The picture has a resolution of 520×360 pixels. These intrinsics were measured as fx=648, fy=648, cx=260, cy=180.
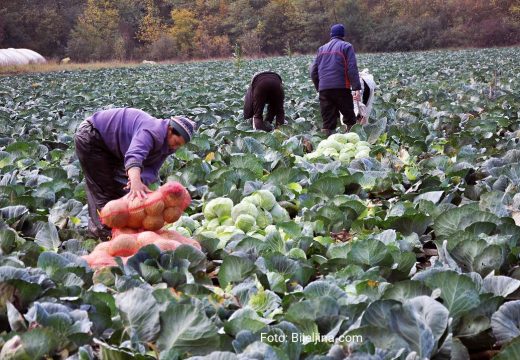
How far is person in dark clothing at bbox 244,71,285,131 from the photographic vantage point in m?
8.76

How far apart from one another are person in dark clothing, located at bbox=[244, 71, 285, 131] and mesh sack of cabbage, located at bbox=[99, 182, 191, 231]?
5.07 metres

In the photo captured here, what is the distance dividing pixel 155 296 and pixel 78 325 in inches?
14.0

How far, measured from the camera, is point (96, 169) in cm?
471

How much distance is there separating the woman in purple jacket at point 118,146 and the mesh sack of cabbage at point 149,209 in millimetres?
141

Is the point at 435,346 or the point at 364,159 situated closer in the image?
the point at 435,346

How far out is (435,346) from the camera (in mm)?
2336

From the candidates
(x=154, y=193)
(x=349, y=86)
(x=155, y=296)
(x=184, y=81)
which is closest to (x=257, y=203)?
(x=154, y=193)

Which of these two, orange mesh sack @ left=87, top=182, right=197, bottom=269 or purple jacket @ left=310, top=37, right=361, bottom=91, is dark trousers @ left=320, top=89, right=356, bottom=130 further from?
orange mesh sack @ left=87, top=182, right=197, bottom=269

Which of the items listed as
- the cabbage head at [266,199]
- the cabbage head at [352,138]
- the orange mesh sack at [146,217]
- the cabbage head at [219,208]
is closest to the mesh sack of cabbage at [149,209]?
the orange mesh sack at [146,217]

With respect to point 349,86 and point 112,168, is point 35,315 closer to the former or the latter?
point 112,168

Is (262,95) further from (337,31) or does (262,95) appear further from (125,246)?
(125,246)

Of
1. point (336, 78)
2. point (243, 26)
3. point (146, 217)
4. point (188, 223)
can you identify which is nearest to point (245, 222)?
point (188, 223)

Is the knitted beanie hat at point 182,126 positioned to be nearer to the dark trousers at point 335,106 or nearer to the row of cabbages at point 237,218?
the row of cabbages at point 237,218

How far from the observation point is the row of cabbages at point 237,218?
427 cm
